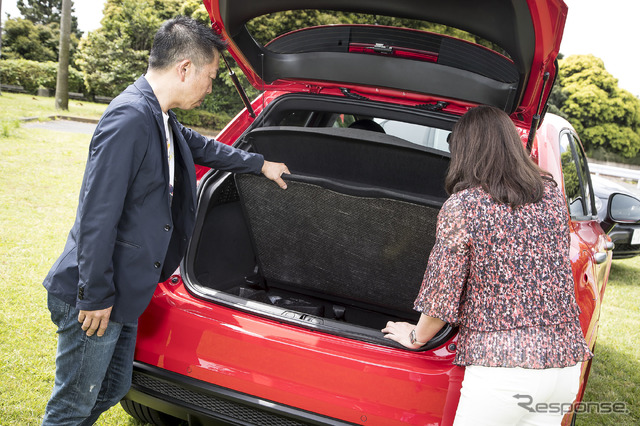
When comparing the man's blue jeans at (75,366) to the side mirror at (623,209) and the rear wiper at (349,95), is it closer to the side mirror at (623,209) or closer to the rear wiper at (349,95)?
the rear wiper at (349,95)

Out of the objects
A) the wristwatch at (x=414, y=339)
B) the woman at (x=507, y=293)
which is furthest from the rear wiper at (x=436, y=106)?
the wristwatch at (x=414, y=339)

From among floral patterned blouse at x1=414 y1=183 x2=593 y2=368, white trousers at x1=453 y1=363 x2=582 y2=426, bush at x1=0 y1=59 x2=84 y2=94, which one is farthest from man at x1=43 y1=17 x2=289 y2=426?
bush at x1=0 y1=59 x2=84 y2=94

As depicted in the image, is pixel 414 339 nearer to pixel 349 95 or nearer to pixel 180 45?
pixel 180 45

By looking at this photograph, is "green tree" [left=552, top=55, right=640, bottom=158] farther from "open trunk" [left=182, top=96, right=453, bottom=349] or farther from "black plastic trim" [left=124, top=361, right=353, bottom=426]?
"black plastic trim" [left=124, top=361, right=353, bottom=426]

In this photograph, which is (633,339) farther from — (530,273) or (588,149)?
(588,149)

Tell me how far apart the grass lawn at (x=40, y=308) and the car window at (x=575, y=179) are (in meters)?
1.30

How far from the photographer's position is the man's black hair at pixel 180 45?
1.75 meters

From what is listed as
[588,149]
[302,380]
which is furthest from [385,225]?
[588,149]

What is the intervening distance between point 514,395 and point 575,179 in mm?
1748

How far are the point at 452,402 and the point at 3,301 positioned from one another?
3.20m

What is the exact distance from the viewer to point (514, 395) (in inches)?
57.5

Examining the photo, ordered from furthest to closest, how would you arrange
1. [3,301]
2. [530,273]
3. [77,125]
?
1. [77,125]
2. [3,301]
3. [530,273]

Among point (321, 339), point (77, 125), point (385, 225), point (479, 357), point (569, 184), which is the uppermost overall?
point (569, 184)

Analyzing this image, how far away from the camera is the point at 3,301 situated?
137 inches
